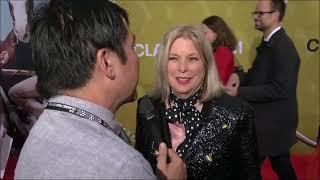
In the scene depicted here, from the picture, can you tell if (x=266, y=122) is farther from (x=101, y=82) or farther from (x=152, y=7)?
(x=101, y=82)

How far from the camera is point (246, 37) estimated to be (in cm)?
384

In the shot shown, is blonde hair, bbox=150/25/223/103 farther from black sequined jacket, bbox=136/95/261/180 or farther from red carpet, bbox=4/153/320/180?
red carpet, bbox=4/153/320/180

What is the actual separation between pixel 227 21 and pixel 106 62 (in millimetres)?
2940

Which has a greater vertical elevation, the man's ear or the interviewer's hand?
the man's ear

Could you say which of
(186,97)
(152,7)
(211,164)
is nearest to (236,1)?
(152,7)

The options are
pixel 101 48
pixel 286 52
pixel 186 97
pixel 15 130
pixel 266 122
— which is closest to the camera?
pixel 101 48

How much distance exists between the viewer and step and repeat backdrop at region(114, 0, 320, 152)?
377cm

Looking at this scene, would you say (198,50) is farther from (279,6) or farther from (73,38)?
(279,6)

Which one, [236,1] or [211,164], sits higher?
[236,1]

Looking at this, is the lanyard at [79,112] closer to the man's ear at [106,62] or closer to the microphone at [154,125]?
the man's ear at [106,62]

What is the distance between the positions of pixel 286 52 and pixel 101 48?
2.38 m

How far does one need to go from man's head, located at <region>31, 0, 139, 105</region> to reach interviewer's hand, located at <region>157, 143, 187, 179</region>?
0.80 ft

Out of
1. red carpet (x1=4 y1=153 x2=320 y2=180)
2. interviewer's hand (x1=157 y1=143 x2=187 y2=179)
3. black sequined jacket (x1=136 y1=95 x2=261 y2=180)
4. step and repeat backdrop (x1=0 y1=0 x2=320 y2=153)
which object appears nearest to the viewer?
interviewer's hand (x1=157 y1=143 x2=187 y2=179)

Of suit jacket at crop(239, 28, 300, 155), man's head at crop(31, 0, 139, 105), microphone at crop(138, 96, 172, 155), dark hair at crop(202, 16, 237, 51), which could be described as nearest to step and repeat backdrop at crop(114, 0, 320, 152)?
dark hair at crop(202, 16, 237, 51)
